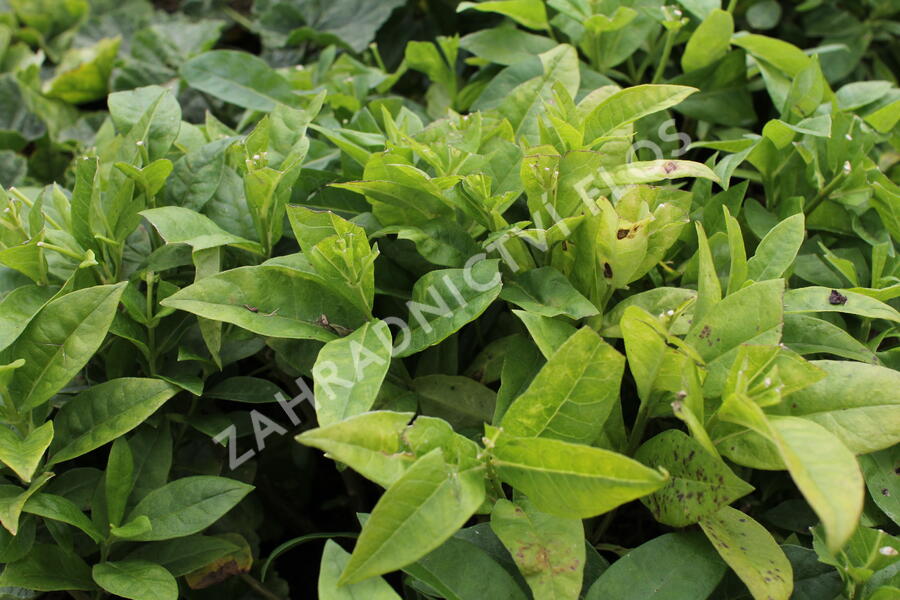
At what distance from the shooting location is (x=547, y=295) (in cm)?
92

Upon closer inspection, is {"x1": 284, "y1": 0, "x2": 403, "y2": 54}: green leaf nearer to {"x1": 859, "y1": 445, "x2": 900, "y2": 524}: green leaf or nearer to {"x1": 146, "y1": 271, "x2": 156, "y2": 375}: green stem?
{"x1": 146, "y1": 271, "x2": 156, "y2": 375}: green stem

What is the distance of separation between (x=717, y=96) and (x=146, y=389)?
39.2 inches

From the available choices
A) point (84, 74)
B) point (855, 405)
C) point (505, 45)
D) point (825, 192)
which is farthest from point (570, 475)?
point (84, 74)

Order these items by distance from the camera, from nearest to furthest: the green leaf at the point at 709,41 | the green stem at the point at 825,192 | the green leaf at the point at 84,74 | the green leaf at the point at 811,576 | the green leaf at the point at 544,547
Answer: the green leaf at the point at 544,547, the green leaf at the point at 811,576, the green stem at the point at 825,192, the green leaf at the point at 709,41, the green leaf at the point at 84,74

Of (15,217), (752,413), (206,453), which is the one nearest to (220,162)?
(15,217)

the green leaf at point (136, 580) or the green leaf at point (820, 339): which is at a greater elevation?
the green leaf at point (820, 339)

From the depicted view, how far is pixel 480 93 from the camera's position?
144cm

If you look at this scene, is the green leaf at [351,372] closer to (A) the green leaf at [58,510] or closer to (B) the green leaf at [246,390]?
(B) the green leaf at [246,390]

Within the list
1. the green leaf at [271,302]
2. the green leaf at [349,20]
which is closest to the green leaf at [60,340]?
the green leaf at [271,302]

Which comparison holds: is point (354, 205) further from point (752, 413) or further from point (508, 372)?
point (752, 413)

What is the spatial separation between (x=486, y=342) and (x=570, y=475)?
1.39ft

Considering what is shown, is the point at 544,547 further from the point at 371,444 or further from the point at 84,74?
the point at 84,74

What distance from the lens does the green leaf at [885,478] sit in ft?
2.92

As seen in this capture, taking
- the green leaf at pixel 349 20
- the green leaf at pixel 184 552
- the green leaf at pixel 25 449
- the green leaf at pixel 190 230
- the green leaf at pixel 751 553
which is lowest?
the green leaf at pixel 184 552
